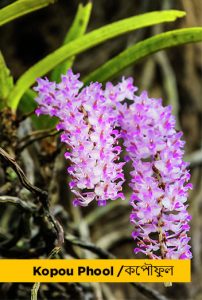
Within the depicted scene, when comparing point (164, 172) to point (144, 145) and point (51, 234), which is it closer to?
point (144, 145)

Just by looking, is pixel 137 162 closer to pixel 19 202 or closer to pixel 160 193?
pixel 160 193

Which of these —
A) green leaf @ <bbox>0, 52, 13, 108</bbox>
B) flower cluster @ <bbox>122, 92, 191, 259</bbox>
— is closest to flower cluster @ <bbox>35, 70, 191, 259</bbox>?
flower cluster @ <bbox>122, 92, 191, 259</bbox>

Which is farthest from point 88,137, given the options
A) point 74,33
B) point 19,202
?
point 74,33

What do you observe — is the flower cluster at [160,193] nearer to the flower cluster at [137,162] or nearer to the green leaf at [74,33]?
the flower cluster at [137,162]

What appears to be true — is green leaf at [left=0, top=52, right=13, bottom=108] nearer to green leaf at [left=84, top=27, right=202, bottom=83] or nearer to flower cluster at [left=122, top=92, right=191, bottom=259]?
green leaf at [left=84, top=27, right=202, bottom=83]

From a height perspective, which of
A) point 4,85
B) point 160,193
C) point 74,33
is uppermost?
point 74,33

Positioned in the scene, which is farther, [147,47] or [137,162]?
[147,47]
